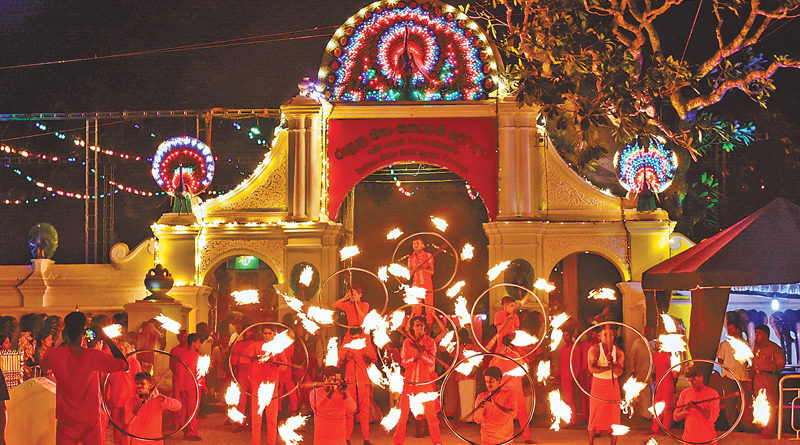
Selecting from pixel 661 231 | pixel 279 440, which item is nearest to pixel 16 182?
pixel 279 440

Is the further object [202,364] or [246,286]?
[246,286]

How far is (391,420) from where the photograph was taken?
611 inches

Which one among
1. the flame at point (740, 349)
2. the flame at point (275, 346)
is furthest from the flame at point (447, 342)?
the flame at point (740, 349)

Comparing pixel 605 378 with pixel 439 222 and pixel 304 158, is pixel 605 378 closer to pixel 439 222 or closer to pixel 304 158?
pixel 439 222

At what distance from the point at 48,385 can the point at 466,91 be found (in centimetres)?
1007

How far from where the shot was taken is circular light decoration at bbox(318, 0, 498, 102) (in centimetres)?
1911

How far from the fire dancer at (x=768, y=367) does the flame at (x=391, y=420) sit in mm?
5485

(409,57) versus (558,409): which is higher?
(409,57)

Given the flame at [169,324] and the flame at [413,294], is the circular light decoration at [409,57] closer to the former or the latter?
the flame at [413,294]

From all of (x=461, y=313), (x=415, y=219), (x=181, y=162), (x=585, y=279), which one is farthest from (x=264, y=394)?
(x=585, y=279)

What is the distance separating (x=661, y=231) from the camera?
18547 millimetres

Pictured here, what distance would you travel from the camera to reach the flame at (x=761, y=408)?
1473cm

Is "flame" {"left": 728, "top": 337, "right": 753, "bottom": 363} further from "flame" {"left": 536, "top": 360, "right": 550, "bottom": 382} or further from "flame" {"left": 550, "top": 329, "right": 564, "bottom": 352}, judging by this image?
"flame" {"left": 536, "top": 360, "right": 550, "bottom": 382}

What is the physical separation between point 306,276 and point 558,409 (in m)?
5.48
